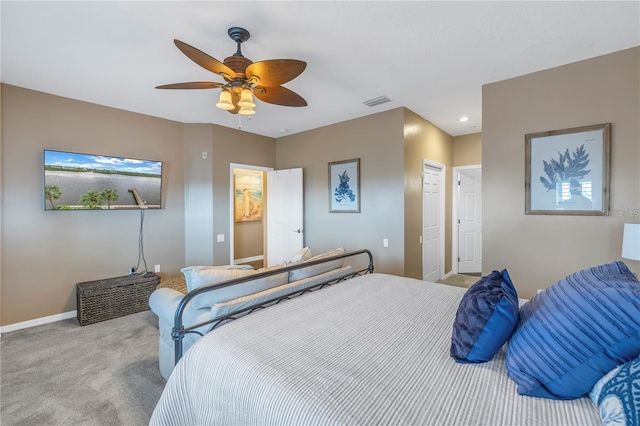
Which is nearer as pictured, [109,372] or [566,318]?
Answer: [566,318]

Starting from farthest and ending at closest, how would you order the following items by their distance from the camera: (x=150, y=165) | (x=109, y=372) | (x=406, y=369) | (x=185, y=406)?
1. (x=150, y=165)
2. (x=109, y=372)
3. (x=185, y=406)
4. (x=406, y=369)

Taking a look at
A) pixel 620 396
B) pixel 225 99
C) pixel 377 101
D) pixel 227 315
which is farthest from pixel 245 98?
pixel 620 396

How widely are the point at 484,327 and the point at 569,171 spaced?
96.6 inches

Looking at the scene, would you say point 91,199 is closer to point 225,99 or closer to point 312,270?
point 225,99

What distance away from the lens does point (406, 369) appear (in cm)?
112

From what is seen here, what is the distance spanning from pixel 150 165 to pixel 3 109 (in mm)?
1494

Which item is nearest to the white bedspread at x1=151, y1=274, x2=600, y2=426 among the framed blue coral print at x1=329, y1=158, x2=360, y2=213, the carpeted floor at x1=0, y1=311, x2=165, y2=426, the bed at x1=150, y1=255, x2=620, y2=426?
the bed at x1=150, y1=255, x2=620, y2=426

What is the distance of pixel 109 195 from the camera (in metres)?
3.71

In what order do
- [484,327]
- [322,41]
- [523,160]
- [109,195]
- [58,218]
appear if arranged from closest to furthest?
[484,327], [322,41], [523,160], [58,218], [109,195]

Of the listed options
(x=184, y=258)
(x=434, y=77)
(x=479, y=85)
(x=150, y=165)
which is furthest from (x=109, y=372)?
(x=479, y=85)

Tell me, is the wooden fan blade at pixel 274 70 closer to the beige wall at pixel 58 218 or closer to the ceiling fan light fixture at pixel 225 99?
the ceiling fan light fixture at pixel 225 99

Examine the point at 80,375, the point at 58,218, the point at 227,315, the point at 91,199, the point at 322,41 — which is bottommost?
the point at 80,375

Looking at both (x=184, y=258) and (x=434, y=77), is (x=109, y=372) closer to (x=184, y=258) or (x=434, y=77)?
(x=184, y=258)

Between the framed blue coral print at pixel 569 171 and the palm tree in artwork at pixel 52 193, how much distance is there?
535 cm
